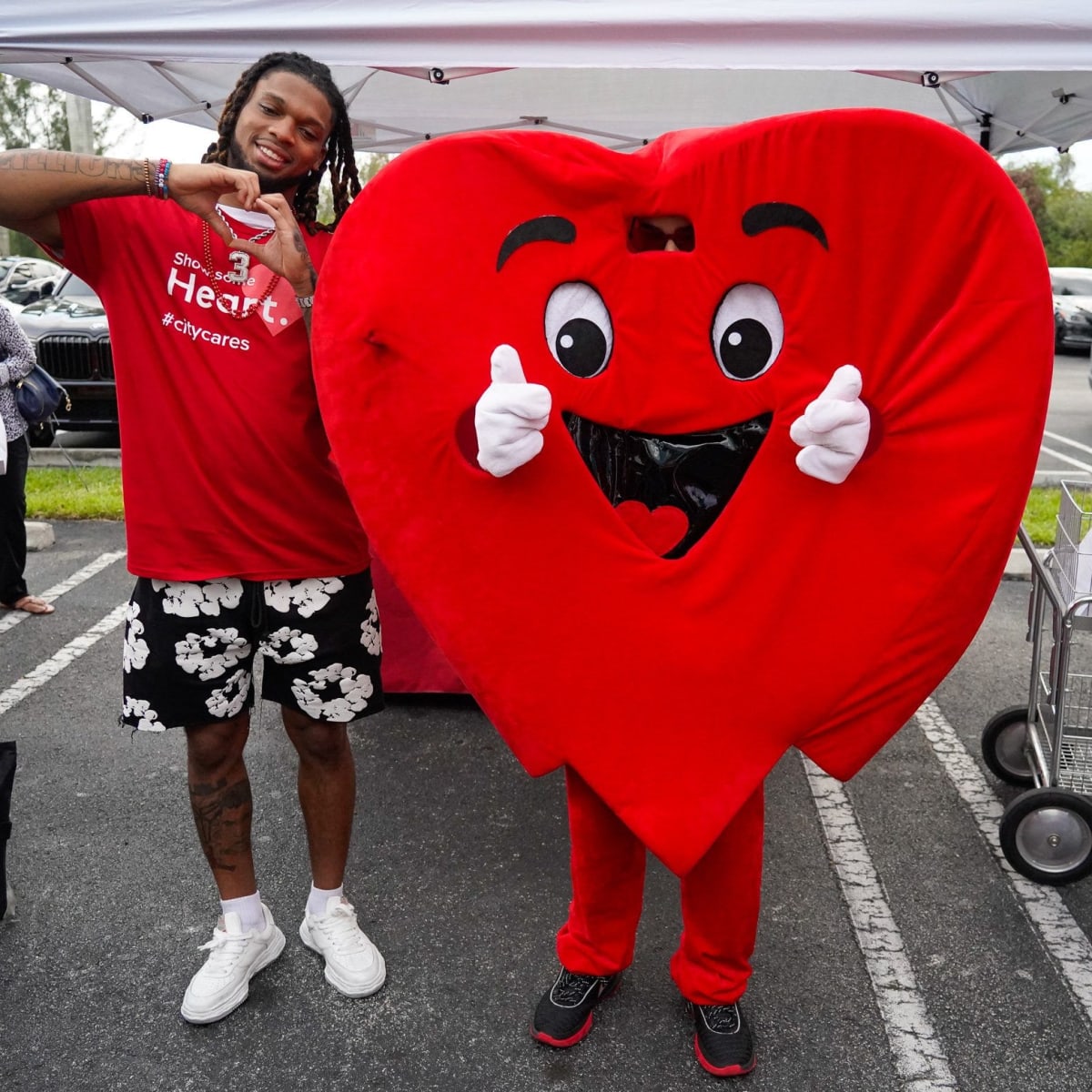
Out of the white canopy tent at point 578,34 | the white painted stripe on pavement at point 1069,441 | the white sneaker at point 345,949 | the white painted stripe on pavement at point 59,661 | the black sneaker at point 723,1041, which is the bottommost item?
the white painted stripe on pavement at point 1069,441

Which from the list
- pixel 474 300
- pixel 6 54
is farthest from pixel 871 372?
pixel 6 54

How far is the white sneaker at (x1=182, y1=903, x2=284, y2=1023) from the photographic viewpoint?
2.39 m

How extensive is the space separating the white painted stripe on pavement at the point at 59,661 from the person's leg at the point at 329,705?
5.91ft

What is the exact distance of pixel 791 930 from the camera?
8.99 feet

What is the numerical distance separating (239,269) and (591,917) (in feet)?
5.08

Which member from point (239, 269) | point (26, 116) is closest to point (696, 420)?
point (239, 269)

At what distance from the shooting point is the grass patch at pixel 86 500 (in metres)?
6.46

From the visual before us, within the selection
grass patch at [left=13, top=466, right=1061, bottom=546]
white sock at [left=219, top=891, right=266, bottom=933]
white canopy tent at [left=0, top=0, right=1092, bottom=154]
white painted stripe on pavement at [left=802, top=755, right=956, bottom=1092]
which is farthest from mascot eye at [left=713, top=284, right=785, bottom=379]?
grass patch at [left=13, top=466, right=1061, bottom=546]

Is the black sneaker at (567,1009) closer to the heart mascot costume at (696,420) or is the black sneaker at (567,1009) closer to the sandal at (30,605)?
the heart mascot costume at (696,420)

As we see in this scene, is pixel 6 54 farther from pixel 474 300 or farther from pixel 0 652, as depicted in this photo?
pixel 0 652

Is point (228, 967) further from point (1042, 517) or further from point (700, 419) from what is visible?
point (1042, 517)

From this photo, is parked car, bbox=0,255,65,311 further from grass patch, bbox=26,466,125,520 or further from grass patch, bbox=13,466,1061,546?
grass patch, bbox=13,466,1061,546

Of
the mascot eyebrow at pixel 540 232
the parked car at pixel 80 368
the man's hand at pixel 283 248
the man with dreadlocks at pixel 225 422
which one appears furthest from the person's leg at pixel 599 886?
the parked car at pixel 80 368

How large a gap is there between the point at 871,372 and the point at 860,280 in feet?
0.53
